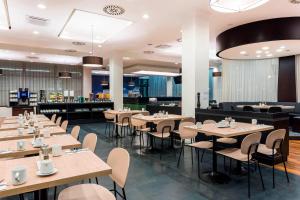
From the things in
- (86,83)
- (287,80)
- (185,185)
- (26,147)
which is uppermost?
(86,83)

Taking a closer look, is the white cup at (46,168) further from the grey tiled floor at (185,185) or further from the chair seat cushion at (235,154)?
the chair seat cushion at (235,154)

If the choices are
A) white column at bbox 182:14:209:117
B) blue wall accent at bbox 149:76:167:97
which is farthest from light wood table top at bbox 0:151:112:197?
blue wall accent at bbox 149:76:167:97

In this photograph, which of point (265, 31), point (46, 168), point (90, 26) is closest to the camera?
point (46, 168)

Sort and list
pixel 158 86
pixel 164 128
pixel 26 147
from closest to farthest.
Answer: pixel 26 147 < pixel 164 128 < pixel 158 86

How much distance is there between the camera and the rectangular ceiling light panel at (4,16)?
483 centimetres

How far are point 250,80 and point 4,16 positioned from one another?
10079mm

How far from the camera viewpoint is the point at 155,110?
7.86 metres

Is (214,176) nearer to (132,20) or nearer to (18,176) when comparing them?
(18,176)

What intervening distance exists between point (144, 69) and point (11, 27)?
7.84 m

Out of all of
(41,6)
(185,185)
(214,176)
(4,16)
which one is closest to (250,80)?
(214,176)

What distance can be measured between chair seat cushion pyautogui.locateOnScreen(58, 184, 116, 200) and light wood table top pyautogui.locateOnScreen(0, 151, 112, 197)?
0.29 metres

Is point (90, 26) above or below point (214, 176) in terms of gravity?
above

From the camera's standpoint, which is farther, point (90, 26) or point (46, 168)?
point (90, 26)

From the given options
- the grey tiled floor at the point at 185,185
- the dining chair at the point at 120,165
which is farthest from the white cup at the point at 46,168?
the grey tiled floor at the point at 185,185
